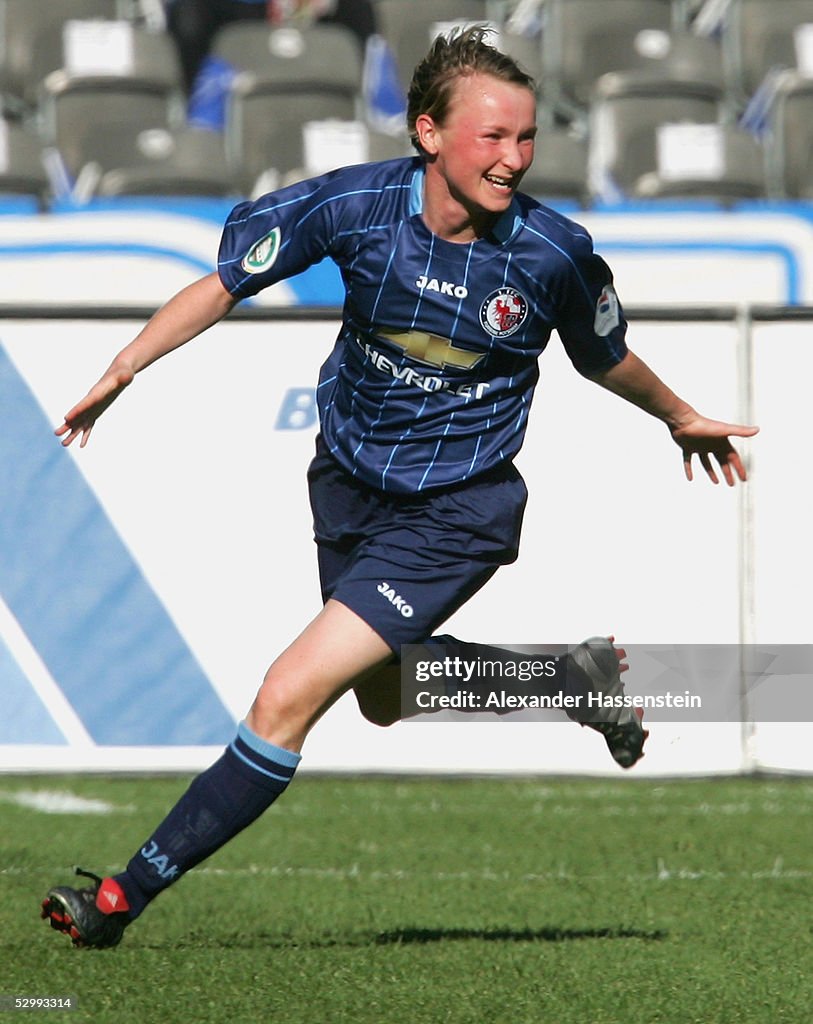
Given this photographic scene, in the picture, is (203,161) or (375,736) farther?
(203,161)

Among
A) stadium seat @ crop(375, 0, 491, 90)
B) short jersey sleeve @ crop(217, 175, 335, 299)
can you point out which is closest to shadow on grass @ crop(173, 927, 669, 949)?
short jersey sleeve @ crop(217, 175, 335, 299)

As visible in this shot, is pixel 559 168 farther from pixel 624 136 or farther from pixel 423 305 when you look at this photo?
pixel 423 305

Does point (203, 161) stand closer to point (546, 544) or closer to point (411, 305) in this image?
point (546, 544)

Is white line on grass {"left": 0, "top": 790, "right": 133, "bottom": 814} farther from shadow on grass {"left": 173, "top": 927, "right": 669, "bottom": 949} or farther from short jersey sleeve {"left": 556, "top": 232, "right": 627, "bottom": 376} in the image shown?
short jersey sleeve {"left": 556, "top": 232, "right": 627, "bottom": 376}

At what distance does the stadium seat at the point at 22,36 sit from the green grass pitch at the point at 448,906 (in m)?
5.85

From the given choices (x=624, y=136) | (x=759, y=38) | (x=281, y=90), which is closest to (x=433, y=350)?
(x=281, y=90)

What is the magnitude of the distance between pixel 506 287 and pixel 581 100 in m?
7.83

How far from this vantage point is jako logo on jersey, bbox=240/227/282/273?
395cm

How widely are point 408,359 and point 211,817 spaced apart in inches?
44.0

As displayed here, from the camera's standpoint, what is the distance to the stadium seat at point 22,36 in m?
10.9

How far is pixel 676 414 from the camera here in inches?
169

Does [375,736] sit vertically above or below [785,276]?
below

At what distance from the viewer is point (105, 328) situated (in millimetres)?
6395

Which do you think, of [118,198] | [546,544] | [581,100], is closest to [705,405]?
[546,544]
